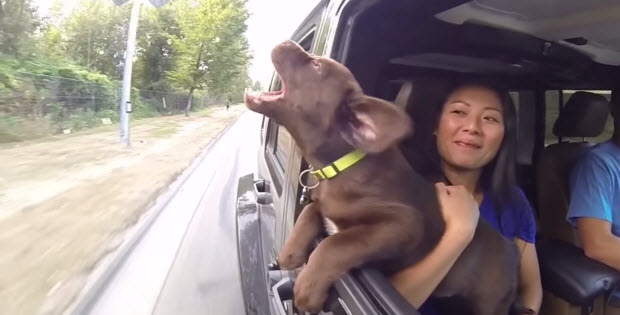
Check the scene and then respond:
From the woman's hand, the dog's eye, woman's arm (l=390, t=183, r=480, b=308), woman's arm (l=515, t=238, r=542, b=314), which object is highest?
the dog's eye

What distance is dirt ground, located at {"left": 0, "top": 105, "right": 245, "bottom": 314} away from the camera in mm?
3566

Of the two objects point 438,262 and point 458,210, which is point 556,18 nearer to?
point 458,210

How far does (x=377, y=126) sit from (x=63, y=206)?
5.36 m

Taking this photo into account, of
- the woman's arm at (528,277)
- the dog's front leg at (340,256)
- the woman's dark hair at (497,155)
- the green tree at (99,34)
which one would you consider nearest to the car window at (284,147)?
the woman's dark hair at (497,155)

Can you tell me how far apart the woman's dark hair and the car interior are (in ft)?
0.10

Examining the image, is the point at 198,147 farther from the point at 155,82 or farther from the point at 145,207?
the point at 155,82

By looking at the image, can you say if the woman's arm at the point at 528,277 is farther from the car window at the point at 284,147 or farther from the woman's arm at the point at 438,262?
the car window at the point at 284,147

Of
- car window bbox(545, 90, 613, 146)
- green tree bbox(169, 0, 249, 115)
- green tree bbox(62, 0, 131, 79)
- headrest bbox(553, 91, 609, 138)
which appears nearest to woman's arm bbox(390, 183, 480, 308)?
headrest bbox(553, 91, 609, 138)

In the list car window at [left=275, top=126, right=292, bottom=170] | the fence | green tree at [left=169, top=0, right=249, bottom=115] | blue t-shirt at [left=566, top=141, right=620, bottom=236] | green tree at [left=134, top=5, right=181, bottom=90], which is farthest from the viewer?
green tree at [left=134, top=5, right=181, bottom=90]

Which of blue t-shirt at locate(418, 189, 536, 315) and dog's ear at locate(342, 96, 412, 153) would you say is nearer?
dog's ear at locate(342, 96, 412, 153)

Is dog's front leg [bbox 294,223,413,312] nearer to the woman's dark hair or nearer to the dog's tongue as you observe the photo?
the dog's tongue

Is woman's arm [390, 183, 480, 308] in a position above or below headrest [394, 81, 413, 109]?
below

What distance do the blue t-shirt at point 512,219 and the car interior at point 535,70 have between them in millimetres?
308

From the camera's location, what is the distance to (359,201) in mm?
1486
